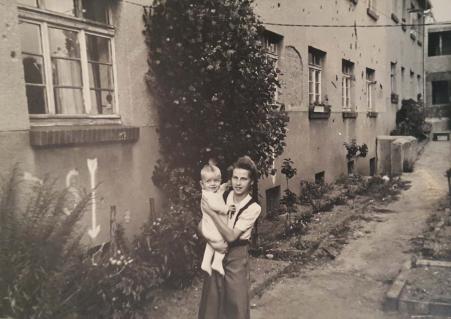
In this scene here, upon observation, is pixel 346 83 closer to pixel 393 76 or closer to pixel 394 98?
pixel 394 98

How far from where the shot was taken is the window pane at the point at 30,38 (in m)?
3.77

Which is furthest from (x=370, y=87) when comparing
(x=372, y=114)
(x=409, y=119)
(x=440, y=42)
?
(x=440, y=42)

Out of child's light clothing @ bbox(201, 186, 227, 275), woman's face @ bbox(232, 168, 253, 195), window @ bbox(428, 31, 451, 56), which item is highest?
window @ bbox(428, 31, 451, 56)

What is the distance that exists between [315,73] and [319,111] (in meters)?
1.01

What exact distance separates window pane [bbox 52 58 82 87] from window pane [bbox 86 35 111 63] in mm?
219

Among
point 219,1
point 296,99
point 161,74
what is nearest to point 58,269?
point 161,74

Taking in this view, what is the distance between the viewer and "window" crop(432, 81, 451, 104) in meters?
27.8

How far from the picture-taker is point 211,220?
9.37 ft

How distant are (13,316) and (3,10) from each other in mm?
2341

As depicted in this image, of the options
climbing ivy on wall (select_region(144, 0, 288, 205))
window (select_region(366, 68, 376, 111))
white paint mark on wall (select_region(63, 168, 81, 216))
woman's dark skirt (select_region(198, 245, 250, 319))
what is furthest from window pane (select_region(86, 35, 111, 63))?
window (select_region(366, 68, 376, 111))

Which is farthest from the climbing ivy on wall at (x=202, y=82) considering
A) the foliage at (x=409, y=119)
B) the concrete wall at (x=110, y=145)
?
the foliage at (x=409, y=119)

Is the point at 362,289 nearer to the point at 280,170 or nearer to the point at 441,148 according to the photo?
the point at 280,170

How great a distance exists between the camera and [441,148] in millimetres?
18359

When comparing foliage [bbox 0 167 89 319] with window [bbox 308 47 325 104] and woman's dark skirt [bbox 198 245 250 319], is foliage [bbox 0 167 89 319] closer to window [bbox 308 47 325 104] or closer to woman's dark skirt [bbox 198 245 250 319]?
woman's dark skirt [bbox 198 245 250 319]
